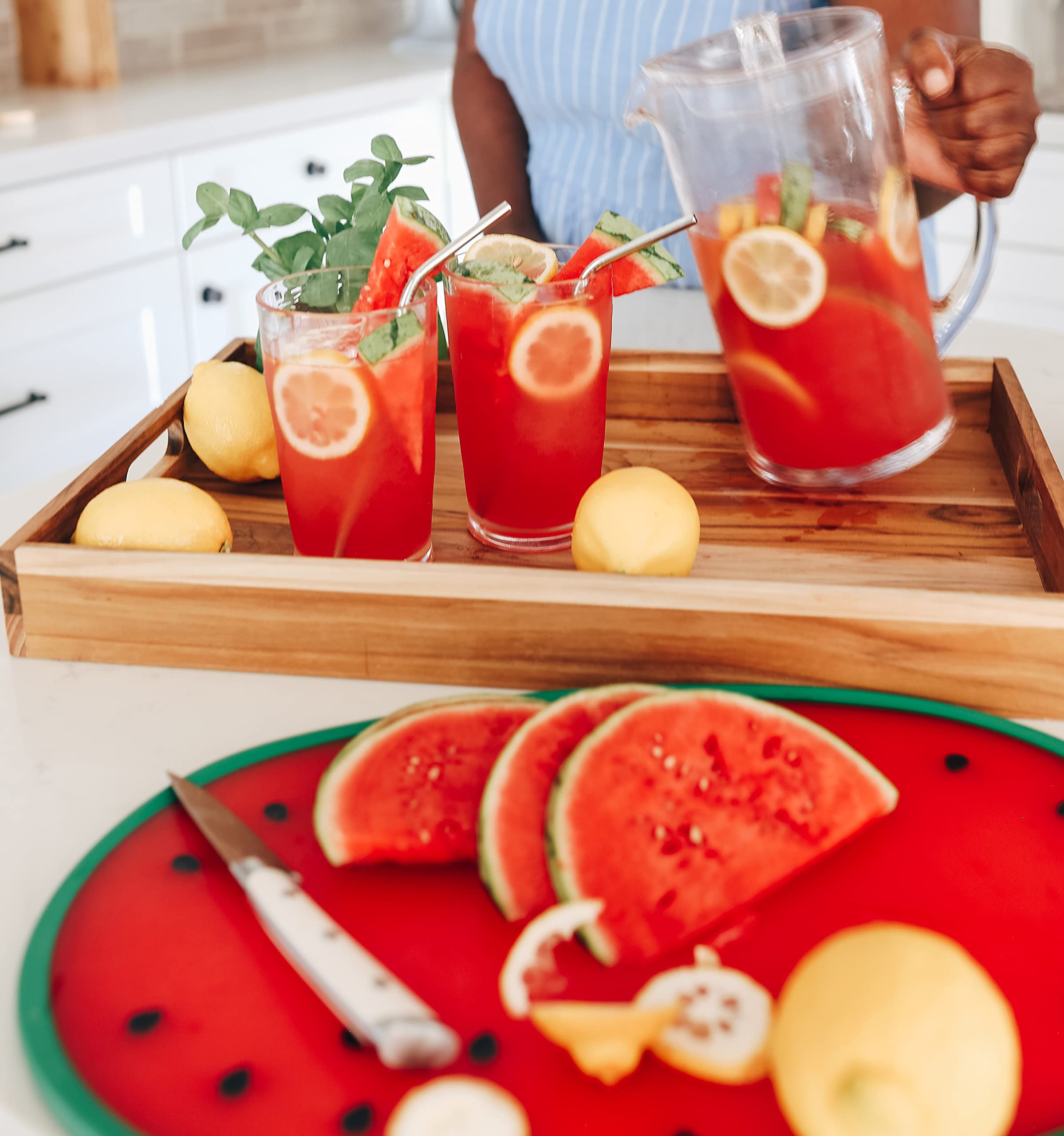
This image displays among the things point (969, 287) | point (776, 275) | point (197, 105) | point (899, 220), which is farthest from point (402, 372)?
point (197, 105)

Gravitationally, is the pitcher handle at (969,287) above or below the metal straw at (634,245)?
below

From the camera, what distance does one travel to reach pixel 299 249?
37.6 inches

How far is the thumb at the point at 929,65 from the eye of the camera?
0.89m

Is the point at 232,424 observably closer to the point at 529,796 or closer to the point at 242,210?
the point at 242,210

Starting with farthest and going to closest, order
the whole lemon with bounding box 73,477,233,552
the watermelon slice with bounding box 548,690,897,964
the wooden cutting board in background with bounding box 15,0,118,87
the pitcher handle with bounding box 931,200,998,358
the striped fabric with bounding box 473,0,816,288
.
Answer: the wooden cutting board in background with bounding box 15,0,118,87, the striped fabric with bounding box 473,0,816,288, the pitcher handle with bounding box 931,200,998,358, the whole lemon with bounding box 73,477,233,552, the watermelon slice with bounding box 548,690,897,964

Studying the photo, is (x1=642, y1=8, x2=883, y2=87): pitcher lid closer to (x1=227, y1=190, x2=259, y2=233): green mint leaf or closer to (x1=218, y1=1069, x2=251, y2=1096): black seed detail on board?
(x1=227, y1=190, x2=259, y2=233): green mint leaf

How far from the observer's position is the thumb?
2.93 ft

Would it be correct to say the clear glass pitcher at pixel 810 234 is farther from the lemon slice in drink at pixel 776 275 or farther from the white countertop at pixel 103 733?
the white countertop at pixel 103 733

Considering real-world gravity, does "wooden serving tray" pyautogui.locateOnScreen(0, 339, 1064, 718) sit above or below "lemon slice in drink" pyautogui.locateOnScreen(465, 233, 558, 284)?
below

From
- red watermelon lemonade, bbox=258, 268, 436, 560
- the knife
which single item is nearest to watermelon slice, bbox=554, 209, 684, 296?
red watermelon lemonade, bbox=258, 268, 436, 560

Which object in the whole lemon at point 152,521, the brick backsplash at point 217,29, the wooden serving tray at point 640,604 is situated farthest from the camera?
the brick backsplash at point 217,29

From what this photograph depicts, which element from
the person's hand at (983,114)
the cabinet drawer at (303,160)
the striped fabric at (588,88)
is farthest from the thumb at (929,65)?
the cabinet drawer at (303,160)

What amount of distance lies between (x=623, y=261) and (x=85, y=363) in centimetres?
188

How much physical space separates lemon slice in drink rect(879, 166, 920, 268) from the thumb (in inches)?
2.4
